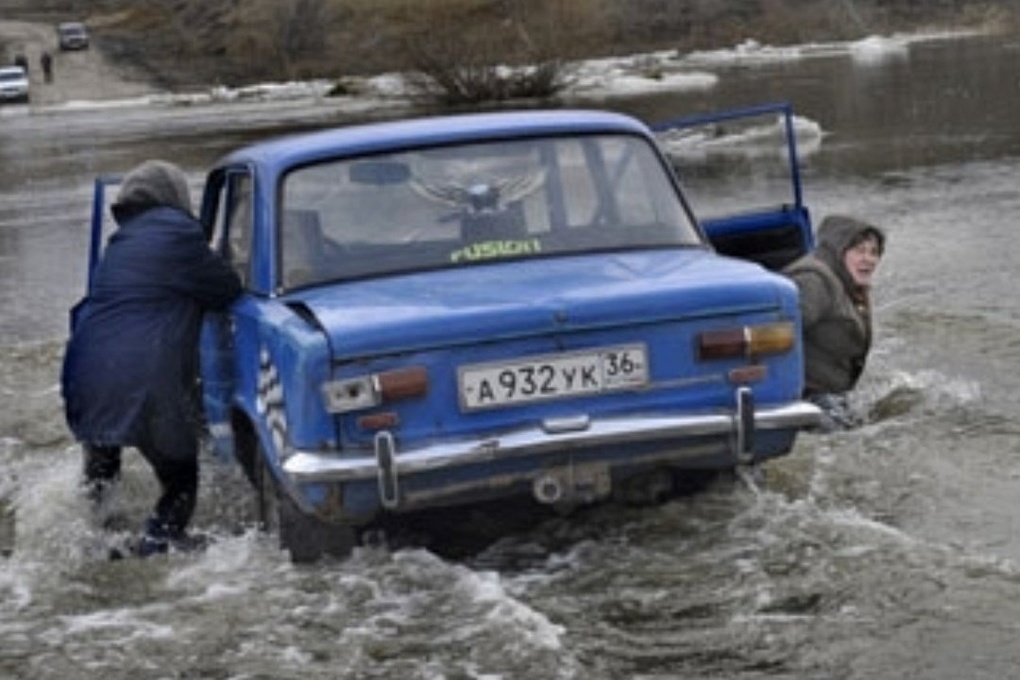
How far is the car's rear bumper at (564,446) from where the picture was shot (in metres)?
5.52

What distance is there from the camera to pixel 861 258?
8.04 m

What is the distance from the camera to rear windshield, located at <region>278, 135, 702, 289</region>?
255 inches

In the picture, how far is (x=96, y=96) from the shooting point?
67875 mm

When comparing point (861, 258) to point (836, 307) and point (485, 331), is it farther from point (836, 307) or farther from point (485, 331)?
point (485, 331)

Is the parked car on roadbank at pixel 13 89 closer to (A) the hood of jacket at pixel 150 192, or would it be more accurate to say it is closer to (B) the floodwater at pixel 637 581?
(B) the floodwater at pixel 637 581

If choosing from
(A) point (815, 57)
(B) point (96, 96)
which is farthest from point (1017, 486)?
(B) point (96, 96)

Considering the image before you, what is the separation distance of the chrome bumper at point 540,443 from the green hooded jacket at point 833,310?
6.67 feet

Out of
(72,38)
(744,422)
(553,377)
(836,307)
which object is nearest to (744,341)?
(744,422)

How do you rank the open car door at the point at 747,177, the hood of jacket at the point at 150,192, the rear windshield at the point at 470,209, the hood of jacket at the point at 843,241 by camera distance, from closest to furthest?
1. the rear windshield at the point at 470,209
2. the hood of jacket at the point at 150,192
3. the hood of jacket at the point at 843,241
4. the open car door at the point at 747,177

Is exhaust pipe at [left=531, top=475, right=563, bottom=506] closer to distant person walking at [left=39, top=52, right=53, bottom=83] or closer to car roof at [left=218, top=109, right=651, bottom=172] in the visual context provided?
car roof at [left=218, top=109, right=651, bottom=172]

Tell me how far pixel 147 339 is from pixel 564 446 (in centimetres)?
198

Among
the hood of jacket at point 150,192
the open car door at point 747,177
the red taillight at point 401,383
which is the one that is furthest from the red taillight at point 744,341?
the open car door at point 747,177

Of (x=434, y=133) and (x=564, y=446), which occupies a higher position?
(x=434, y=133)

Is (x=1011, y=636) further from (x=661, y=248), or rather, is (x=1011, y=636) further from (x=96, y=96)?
(x=96, y=96)
